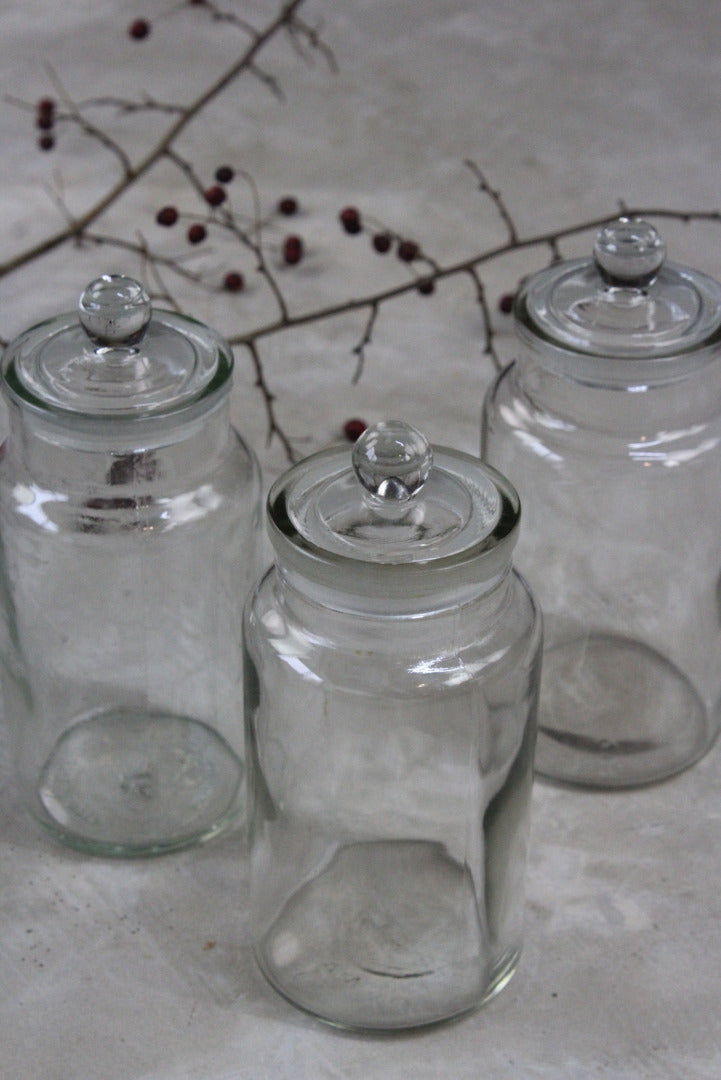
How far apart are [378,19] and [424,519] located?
5.13 feet

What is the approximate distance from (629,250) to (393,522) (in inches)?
11.8

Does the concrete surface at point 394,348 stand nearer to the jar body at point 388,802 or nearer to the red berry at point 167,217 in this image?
the jar body at point 388,802

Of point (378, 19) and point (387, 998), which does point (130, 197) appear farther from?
point (387, 998)

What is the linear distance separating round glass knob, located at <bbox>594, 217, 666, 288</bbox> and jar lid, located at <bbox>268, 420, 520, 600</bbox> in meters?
0.23

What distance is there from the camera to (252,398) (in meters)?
1.57

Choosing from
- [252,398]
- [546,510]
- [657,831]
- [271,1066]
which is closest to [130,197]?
[252,398]

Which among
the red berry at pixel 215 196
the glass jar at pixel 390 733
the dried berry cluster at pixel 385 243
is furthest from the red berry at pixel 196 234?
the glass jar at pixel 390 733

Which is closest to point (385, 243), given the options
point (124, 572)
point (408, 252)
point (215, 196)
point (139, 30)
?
point (408, 252)

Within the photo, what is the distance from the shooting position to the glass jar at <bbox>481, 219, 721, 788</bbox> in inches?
41.2

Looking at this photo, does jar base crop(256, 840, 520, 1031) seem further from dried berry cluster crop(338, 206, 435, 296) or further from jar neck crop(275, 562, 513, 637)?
dried berry cluster crop(338, 206, 435, 296)

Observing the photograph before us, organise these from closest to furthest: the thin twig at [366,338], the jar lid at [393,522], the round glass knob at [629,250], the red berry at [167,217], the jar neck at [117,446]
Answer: the jar lid at [393,522], the jar neck at [117,446], the round glass knob at [629,250], the thin twig at [366,338], the red berry at [167,217]

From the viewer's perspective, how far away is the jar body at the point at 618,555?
3.62 ft

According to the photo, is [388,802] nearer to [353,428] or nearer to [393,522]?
[393,522]

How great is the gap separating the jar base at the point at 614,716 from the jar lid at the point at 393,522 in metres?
0.33
